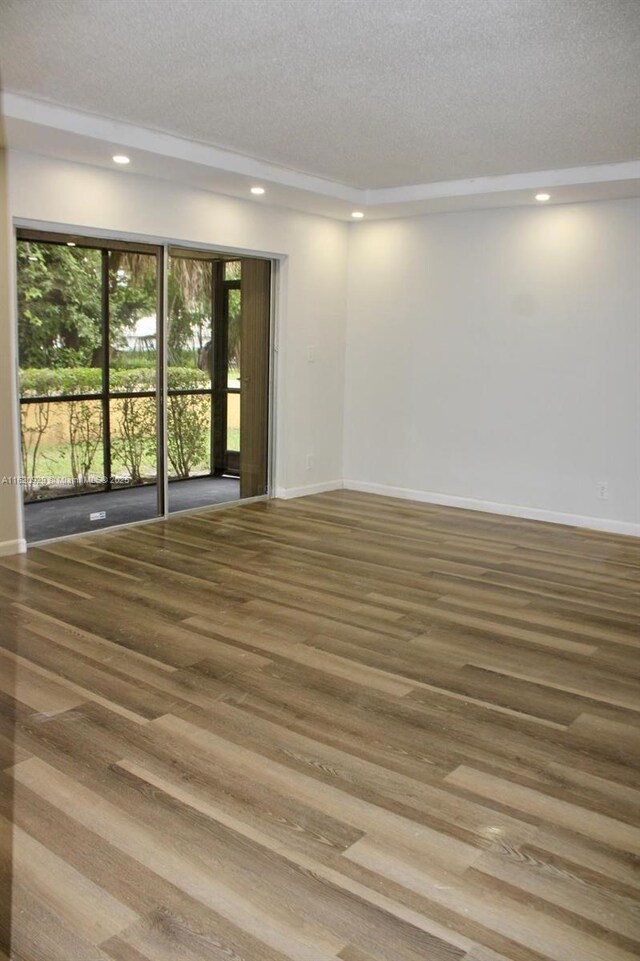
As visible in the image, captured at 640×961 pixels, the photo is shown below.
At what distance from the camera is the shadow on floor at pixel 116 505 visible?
562 centimetres

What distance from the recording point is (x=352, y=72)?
3.82 metres

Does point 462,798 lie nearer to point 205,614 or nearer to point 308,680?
point 308,680

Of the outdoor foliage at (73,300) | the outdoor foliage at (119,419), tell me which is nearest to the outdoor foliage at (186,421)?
the outdoor foliage at (119,419)

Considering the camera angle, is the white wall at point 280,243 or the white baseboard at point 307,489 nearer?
the white wall at point 280,243

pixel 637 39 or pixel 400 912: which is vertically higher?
pixel 637 39

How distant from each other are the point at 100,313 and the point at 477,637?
3.41 m

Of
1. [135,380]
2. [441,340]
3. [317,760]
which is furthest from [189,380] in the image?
[317,760]

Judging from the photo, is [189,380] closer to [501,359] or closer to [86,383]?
[86,383]

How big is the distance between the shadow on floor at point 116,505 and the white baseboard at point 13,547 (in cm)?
15

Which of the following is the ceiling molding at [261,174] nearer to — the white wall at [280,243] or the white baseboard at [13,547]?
the white wall at [280,243]

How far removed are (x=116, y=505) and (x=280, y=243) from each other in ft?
8.50

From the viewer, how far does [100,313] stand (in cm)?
568

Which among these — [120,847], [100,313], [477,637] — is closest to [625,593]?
[477,637]

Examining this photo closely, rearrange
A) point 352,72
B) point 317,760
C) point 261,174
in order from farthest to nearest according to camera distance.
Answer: point 261,174, point 352,72, point 317,760
